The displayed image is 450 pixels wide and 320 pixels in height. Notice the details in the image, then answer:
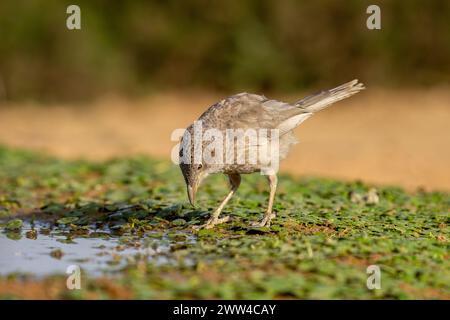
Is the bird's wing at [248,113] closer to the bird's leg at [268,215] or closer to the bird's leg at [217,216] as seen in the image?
the bird's leg at [268,215]

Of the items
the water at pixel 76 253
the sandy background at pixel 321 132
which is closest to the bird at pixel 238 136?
the water at pixel 76 253

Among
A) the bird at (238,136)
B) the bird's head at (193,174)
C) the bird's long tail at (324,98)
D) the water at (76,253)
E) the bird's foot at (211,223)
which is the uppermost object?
the bird's long tail at (324,98)

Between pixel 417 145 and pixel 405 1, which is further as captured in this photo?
pixel 405 1

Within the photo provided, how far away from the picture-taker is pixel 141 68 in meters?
20.8

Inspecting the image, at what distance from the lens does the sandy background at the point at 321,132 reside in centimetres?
1286

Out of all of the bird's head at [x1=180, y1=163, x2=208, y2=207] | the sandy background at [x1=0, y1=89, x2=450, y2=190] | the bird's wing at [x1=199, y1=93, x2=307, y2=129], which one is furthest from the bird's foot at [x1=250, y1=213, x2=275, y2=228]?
the sandy background at [x1=0, y1=89, x2=450, y2=190]

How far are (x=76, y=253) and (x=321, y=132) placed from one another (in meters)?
10.7

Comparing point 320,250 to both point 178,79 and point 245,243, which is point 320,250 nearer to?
point 245,243

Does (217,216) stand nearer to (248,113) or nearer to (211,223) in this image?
(211,223)

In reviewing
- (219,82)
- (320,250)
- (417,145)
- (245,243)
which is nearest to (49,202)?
(245,243)

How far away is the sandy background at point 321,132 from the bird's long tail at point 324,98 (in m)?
3.81

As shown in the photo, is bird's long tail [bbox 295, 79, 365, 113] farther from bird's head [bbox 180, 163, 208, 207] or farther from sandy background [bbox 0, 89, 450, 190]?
sandy background [bbox 0, 89, 450, 190]

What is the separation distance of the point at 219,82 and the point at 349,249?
14207mm

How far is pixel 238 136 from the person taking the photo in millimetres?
6797
